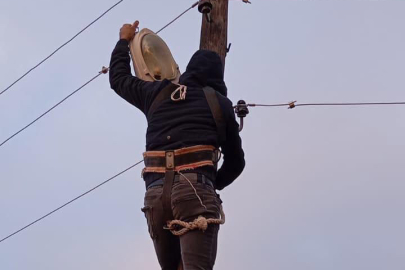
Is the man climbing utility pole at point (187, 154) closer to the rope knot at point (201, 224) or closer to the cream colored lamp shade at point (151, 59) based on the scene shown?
the rope knot at point (201, 224)

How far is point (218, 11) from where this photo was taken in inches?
263

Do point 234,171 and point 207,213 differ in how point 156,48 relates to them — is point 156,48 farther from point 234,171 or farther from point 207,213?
point 207,213

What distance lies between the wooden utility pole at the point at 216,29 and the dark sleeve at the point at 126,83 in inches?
37.0

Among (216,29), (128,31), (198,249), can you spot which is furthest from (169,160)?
(216,29)

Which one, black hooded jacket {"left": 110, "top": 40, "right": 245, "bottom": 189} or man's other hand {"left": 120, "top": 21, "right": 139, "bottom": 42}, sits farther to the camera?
man's other hand {"left": 120, "top": 21, "right": 139, "bottom": 42}

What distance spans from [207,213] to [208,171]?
285 millimetres

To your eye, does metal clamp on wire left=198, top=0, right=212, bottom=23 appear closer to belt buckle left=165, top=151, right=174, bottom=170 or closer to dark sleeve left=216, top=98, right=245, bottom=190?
dark sleeve left=216, top=98, right=245, bottom=190

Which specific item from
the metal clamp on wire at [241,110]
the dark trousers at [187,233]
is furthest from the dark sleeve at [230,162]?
the metal clamp on wire at [241,110]

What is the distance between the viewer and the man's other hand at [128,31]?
5.64 metres

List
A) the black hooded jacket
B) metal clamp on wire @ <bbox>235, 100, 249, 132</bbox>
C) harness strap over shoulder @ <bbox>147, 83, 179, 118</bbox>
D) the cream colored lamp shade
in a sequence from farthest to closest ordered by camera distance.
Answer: metal clamp on wire @ <bbox>235, 100, 249, 132</bbox> < the cream colored lamp shade < harness strap over shoulder @ <bbox>147, 83, 179, 118</bbox> < the black hooded jacket

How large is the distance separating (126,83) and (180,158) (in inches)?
26.2

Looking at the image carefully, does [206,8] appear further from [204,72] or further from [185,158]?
[185,158]

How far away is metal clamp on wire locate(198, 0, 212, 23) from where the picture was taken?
652 centimetres

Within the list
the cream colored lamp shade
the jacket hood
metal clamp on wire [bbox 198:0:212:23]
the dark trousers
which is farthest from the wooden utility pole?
the dark trousers
